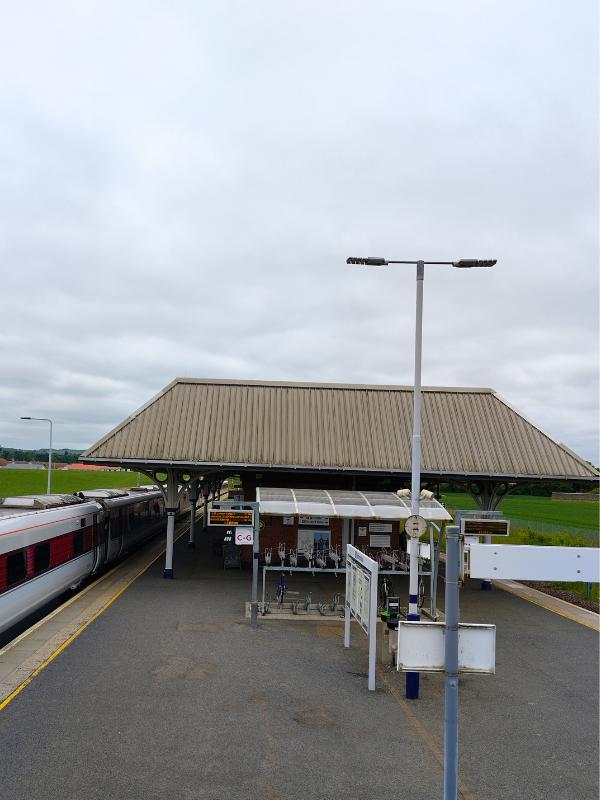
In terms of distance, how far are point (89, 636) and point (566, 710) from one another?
10.1 meters

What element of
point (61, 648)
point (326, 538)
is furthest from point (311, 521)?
point (61, 648)

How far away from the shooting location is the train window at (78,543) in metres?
19.1

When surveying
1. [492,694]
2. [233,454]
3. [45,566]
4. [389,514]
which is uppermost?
[233,454]

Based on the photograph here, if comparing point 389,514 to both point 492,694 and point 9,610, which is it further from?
point 9,610

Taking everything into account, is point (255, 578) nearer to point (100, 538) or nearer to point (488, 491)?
point (100, 538)

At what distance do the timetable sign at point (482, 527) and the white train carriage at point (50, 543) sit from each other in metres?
11.0

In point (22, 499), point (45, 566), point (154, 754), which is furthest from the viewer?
point (22, 499)

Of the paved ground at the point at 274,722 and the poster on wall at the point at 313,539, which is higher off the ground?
the poster on wall at the point at 313,539

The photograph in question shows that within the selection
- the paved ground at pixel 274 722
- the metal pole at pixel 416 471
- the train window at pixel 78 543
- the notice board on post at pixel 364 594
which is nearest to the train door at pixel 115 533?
the train window at pixel 78 543

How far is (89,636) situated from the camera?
1366 centimetres

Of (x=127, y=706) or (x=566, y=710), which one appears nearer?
(x=127, y=706)

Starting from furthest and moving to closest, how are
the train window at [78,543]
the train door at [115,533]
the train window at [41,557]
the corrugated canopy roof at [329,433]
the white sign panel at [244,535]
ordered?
the train door at [115,533] < the corrugated canopy roof at [329,433] < the train window at [78,543] < the white sign panel at [244,535] < the train window at [41,557]

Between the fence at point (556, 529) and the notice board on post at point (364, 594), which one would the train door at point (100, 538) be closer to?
the notice board on post at point (364, 594)

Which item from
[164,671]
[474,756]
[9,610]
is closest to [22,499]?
[9,610]
